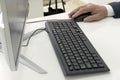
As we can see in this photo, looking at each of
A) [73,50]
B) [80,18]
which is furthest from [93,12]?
[73,50]

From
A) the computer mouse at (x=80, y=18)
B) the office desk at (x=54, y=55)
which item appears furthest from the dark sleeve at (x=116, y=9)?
the computer mouse at (x=80, y=18)

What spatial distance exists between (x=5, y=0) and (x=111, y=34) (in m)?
0.65

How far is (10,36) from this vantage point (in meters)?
0.62

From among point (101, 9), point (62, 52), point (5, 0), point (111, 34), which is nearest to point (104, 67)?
point (62, 52)

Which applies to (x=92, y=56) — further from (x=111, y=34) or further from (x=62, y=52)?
(x=111, y=34)

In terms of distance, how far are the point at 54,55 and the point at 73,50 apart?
8cm

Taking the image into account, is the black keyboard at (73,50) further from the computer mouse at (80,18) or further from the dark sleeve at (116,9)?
the dark sleeve at (116,9)

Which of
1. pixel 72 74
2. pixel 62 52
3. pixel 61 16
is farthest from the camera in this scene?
pixel 61 16

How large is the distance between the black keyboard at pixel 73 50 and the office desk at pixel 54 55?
0.08ft

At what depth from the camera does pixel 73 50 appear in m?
0.90

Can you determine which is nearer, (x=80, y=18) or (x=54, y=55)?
(x=54, y=55)

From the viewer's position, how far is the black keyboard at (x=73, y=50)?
803mm

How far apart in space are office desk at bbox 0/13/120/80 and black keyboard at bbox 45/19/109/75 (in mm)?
24

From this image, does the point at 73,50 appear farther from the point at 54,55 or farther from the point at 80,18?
the point at 80,18
